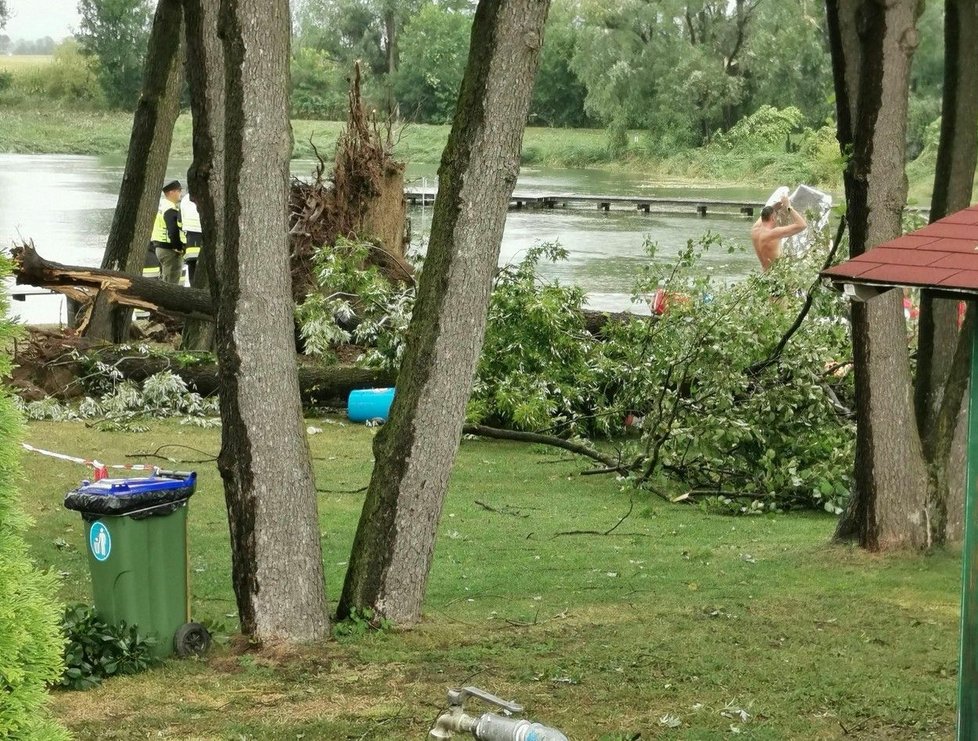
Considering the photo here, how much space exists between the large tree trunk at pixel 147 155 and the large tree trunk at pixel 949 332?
929cm

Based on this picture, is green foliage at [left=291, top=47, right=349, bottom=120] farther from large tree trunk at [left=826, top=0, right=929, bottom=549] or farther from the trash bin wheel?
the trash bin wheel

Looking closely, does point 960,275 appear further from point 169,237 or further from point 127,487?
point 169,237

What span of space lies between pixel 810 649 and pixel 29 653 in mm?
3960

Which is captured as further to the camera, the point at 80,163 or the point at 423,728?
the point at 80,163

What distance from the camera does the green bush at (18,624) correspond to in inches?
136

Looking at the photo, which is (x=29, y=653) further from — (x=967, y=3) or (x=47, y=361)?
(x=47, y=361)

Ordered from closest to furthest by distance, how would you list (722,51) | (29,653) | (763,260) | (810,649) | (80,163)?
(29,653) < (810,649) < (763,260) < (722,51) < (80,163)

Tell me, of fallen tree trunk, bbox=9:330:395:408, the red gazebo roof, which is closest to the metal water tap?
the red gazebo roof

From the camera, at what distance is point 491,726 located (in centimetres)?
340

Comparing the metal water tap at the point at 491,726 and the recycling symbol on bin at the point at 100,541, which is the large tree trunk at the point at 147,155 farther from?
the metal water tap at the point at 491,726

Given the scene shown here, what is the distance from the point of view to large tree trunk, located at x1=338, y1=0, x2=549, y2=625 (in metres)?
6.32

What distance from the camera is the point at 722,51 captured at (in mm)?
60188

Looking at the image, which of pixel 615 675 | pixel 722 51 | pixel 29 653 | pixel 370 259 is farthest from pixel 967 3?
pixel 722 51

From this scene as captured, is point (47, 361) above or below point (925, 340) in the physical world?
below
